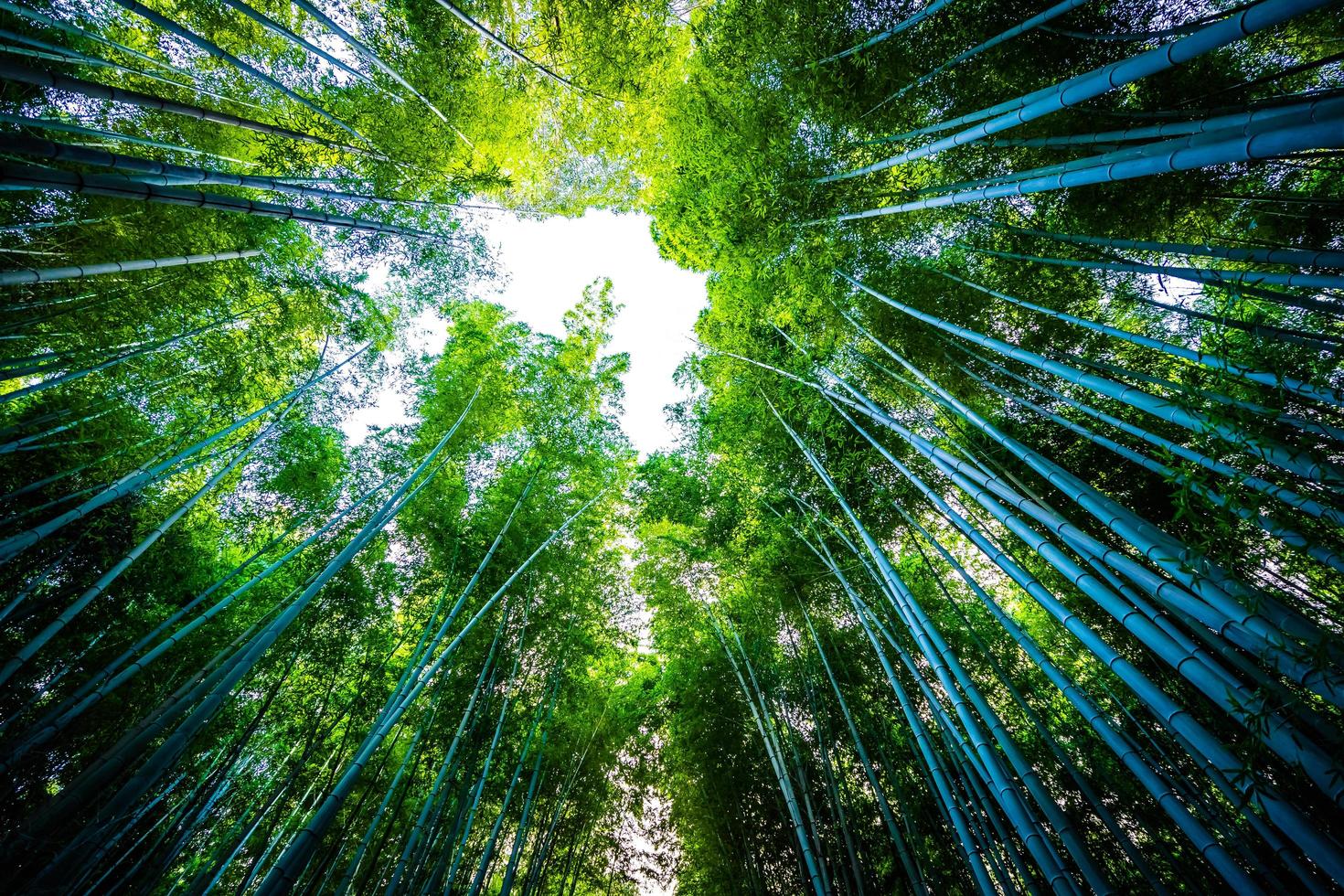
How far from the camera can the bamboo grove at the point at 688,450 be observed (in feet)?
6.12

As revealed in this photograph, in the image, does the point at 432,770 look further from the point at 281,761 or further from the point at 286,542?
the point at 286,542

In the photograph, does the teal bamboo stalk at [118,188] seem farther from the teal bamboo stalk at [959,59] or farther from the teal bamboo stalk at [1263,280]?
the teal bamboo stalk at [1263,280]

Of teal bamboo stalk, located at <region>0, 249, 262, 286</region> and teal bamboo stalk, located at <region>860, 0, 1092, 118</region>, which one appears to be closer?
teal bamboo stalk, located at <region>0, 249, 262, 286</region>

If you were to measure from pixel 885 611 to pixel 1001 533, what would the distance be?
1.56m

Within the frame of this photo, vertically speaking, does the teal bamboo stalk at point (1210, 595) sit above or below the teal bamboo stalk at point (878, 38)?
below

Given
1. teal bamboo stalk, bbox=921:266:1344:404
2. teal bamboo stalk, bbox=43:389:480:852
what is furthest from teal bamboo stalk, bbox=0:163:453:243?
teal bamboo stalk, bbox=921:266:1344:404

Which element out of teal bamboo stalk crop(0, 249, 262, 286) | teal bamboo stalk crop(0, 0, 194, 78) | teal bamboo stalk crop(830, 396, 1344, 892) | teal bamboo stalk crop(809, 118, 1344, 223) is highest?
teal bamboo stalk crop(0, 0, 194, 78)

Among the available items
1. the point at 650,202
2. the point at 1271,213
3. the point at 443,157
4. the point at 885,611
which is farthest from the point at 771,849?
the point at 443,157

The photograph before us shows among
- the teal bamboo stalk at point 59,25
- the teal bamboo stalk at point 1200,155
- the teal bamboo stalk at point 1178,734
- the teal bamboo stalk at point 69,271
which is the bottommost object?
the teal bamboo stalk at point 1178,734

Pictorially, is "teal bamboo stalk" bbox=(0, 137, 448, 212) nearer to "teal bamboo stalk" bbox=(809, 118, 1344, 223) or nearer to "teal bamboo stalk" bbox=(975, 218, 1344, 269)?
"teal bamboo stalk" bbox=(809, 118, 1344, 223)

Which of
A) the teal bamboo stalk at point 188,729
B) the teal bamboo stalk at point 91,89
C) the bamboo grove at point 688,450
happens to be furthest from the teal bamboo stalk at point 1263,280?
the teal bamboo stalk at point 188,729

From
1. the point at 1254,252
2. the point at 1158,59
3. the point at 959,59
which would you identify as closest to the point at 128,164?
the point at 1158,59

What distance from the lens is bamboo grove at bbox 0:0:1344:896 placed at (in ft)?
6.12

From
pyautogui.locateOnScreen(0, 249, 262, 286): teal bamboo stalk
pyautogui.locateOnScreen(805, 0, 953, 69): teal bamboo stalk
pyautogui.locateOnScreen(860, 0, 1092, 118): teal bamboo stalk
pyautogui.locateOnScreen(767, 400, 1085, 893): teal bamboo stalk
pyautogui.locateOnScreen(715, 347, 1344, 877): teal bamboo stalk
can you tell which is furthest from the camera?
pyautogui.locateOnScreen(805, 0, 953, 69): teal bamboo stalk
